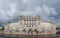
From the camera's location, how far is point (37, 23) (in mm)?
5992

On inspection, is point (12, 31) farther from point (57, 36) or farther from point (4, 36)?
point (57, 36)

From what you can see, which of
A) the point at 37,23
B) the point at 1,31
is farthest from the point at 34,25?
the point at 1,31

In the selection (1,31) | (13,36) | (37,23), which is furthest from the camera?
(37,23)

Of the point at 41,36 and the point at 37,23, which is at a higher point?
the point at 37,23

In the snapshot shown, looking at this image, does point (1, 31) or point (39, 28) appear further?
point (39, 28)

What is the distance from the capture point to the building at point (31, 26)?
5.70 meters

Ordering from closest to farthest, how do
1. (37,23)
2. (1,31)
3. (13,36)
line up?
(1,31) < (13,36) < (37,23)

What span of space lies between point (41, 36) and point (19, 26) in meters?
1.04

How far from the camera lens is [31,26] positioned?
5.83m

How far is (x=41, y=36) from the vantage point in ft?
19.0

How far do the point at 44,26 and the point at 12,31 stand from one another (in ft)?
4.26

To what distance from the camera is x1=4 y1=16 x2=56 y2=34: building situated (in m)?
5.70

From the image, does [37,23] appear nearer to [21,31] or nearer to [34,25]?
[34,25]

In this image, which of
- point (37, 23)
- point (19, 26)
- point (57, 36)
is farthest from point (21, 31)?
point (57, 36)
